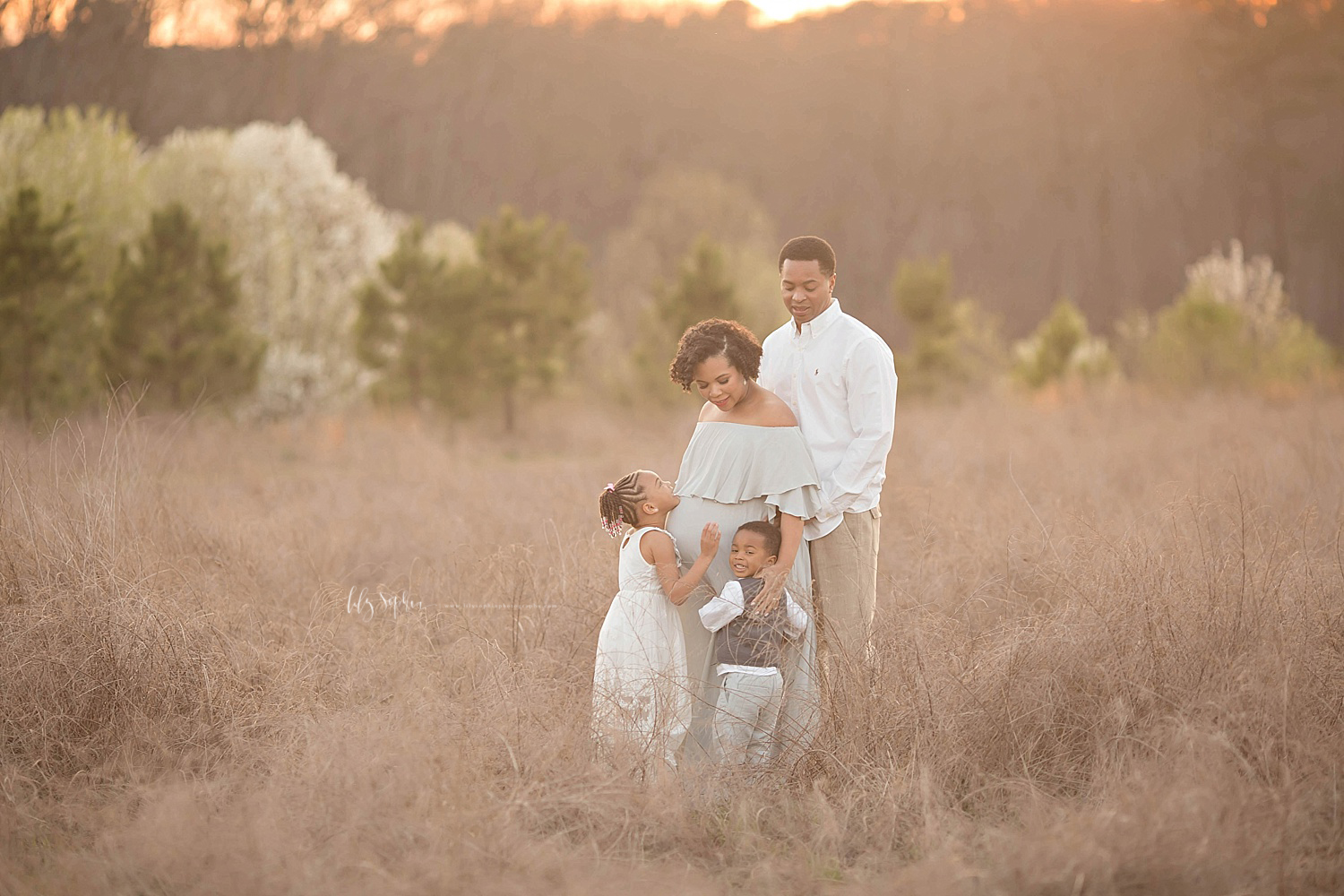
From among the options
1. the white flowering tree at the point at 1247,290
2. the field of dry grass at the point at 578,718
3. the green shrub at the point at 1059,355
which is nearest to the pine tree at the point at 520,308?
the green shrub at the point at 1059,355

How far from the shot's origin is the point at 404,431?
62.4ft

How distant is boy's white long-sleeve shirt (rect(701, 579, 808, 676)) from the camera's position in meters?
4.12

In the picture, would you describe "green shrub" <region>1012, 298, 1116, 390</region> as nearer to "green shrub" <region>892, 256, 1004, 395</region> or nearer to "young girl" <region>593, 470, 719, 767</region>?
"green shrub" <region>892, 256, 1004, 395</region>

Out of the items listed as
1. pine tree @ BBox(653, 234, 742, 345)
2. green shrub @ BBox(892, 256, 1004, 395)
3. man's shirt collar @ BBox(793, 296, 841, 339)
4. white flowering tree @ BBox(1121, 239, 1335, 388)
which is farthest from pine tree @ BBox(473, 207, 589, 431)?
man's shirt collar @ BBox(793, 296, 841, 339)

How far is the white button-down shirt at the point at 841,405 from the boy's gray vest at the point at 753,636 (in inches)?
17.9

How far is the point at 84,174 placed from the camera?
22.9 meters

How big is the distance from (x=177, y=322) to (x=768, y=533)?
53.3 ft

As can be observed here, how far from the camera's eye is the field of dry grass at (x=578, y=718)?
3303 mm

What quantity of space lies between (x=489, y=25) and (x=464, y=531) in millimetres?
119756

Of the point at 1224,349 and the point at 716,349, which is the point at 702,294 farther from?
the point at 716,349

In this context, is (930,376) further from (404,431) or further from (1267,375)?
(404,431)

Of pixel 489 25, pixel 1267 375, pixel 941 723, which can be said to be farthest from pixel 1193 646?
pixel 489 25

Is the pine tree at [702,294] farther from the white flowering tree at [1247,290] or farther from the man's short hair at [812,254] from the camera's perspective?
the man's short hair at [812,254]

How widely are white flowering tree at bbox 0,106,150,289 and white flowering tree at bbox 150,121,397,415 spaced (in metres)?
1.21
